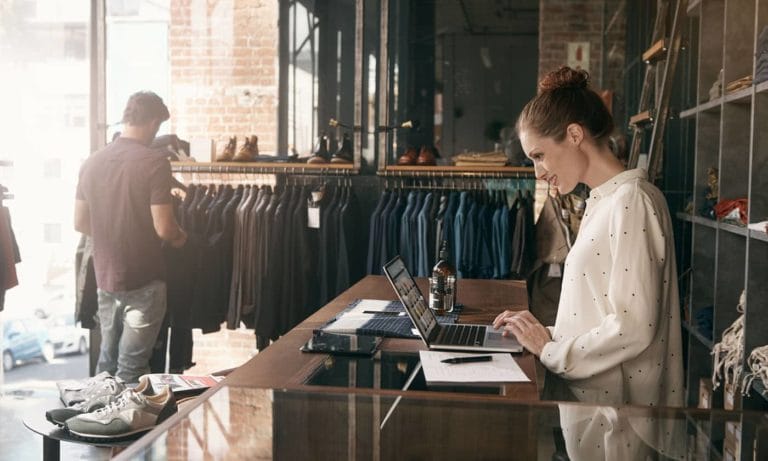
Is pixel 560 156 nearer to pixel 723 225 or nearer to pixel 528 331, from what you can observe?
pixel 528 331

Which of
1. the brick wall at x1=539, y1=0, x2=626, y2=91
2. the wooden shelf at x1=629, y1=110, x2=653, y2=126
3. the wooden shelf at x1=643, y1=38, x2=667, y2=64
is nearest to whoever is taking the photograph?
the wooden shelf at x1=643, y1=38, x2=667, y2=64

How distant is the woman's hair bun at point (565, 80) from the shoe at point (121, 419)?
4.55 ft

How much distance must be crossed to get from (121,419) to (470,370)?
0.94 meters

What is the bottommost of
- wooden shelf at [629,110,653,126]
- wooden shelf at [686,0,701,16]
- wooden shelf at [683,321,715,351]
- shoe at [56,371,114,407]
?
wooden shelf at [683,321,715,351]

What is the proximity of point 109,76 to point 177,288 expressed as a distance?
5.25ft

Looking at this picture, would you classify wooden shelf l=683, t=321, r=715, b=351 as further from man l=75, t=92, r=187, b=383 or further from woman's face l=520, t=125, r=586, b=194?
man l=75, t=92, r=187, b=383

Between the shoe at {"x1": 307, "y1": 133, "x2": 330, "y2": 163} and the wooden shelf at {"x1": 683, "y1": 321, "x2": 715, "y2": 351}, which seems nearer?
the wooden shelf at {"x1": 683, "y1": 321, "x2": 715, "y2": 351}

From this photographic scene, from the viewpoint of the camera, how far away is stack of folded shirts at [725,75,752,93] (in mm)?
3369

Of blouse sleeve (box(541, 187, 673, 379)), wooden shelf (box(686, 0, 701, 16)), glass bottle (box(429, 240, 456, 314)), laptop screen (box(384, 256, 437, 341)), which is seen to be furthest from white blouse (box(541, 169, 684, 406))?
wooden shelf (box(686, 0, 701, 16))

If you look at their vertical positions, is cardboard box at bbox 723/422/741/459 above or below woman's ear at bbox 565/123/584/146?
below

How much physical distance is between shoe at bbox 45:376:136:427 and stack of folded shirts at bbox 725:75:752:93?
2.59 metres

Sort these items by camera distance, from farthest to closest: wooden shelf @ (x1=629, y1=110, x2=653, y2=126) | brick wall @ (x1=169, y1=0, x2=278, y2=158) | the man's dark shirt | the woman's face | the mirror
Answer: the mirror < brick wall @ (x1=169, y1=0, x2=278, y2=158) < wooden shelf @ (x1=629, y1=110, x2=653, y2=126) < the man's dark shirt < the woman's face

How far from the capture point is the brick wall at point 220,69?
5.74 m

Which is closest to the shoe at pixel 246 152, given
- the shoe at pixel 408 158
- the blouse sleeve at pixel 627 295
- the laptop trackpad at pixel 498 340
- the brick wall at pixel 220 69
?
the brick wall at pixel 220 69
